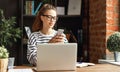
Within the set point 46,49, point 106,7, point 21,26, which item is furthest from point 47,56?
point 21,26

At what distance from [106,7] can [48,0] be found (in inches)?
39.1

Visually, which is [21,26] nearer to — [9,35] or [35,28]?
[9,35]

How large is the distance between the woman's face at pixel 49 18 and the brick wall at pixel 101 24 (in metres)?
1.25

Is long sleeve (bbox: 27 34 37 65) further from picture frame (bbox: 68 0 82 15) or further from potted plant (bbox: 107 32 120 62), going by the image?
picture frame (bbox: 68 0 82 15)

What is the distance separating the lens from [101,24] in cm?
381

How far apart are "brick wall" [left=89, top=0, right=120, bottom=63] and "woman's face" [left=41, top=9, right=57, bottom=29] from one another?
125cm

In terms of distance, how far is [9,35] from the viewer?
3.85 meters

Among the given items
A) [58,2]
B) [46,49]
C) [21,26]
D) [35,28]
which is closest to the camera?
[46,49]

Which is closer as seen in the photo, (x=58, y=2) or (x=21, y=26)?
(x=21, y=26)

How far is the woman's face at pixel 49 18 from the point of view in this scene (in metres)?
2.57

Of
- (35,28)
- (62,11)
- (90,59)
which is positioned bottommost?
(90,59)

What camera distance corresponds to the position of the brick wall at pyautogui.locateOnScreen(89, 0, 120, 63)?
368cm

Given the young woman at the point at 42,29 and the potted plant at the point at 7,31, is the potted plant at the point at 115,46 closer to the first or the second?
the young woman at the point at 42,29

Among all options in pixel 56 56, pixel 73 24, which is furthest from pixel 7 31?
pixel 56 56
